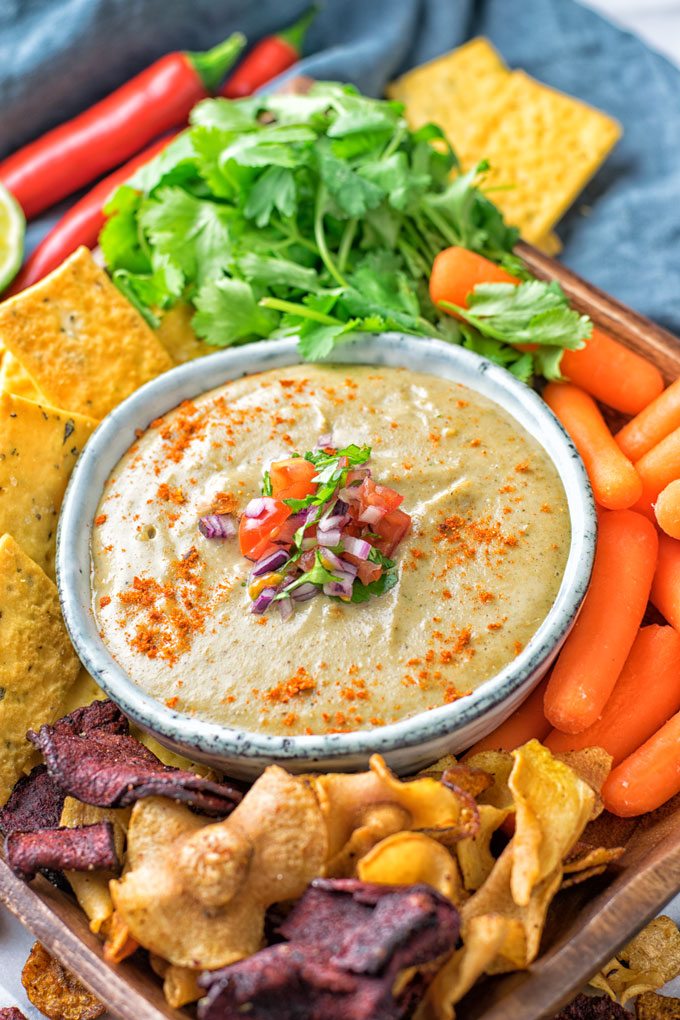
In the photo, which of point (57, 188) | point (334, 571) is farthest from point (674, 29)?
point (334, 571)

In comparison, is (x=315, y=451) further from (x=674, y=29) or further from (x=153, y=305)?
(x=674, y=29)

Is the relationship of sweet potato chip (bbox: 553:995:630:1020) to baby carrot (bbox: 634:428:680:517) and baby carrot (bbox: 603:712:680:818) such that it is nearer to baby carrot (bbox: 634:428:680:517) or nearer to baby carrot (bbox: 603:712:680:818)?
baby carrot (bbox: 603:712:680:818)

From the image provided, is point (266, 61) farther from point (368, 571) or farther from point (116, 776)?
point (116, 776)

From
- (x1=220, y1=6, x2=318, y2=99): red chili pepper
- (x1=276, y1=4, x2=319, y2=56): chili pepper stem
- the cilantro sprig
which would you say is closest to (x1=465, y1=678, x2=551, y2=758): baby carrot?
the cilantro sprig

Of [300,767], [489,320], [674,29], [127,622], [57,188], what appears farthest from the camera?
[674,29]

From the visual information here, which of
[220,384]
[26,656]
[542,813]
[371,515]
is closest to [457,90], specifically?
[220,384]

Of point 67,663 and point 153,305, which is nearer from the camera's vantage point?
point 67,663
